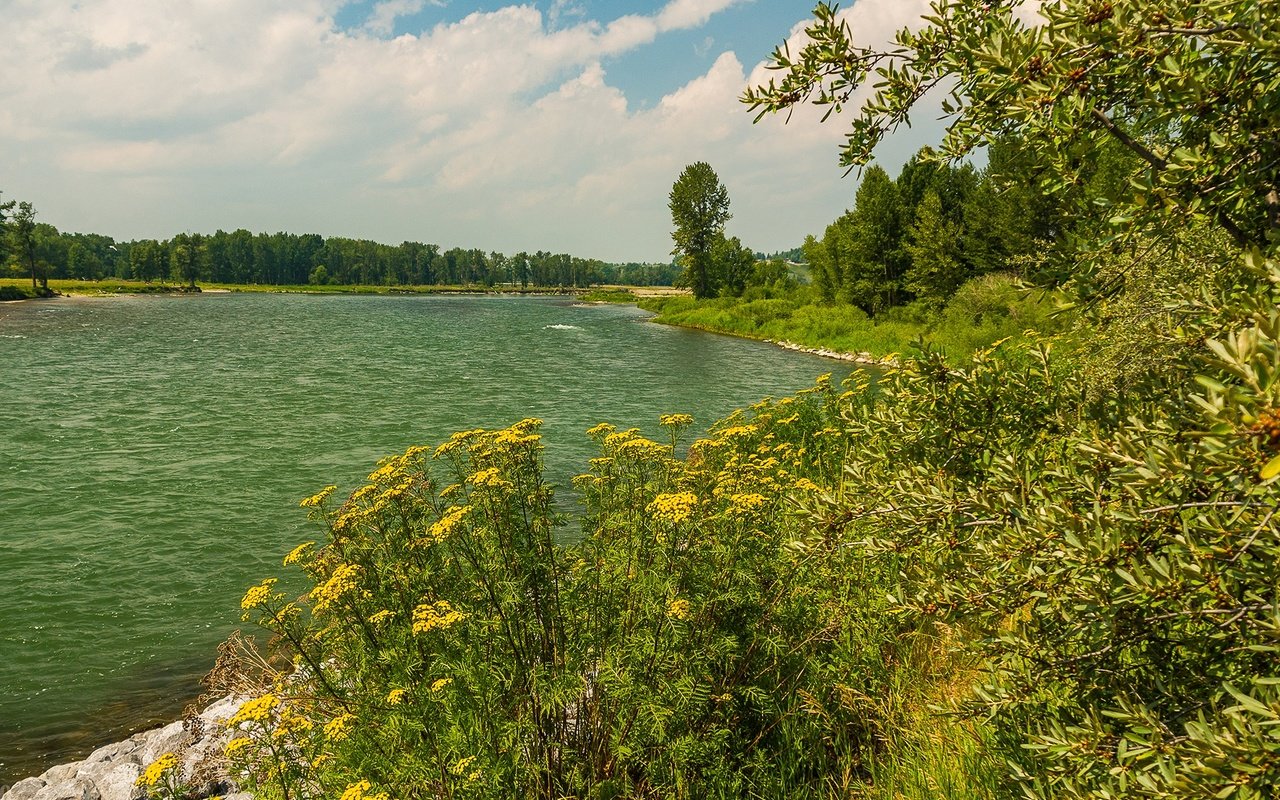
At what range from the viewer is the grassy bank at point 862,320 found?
101 ft

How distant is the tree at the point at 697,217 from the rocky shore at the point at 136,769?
67.5 m

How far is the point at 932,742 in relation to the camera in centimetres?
430

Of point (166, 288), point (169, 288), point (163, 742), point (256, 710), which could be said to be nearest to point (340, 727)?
point (256, 710)

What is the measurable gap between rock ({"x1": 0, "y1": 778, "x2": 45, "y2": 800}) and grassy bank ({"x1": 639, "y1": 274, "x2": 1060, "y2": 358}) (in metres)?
13.6

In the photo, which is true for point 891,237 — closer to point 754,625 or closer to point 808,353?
point 808,353

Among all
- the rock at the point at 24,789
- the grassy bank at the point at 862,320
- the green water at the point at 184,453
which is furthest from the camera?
the grassy bank at the point at 862,320

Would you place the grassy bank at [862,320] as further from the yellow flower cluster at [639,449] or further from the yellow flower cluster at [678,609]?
the yellow flower cluster at [678,609]

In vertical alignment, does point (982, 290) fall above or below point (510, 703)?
above

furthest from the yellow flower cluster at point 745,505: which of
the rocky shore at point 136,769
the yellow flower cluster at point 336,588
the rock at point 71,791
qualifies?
the rock at point 71,791

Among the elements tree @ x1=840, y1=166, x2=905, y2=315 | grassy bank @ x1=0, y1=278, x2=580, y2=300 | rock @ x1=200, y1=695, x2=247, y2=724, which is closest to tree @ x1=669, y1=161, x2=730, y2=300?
tree @ x1=840, y1=166, x2=905, y2=315

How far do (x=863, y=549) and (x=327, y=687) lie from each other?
407 centimetres

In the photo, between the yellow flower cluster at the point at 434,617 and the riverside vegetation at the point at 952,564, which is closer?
the riverside vegetation at the point at 952,564

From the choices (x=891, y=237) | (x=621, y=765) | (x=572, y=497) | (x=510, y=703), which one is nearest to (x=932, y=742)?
(x=621, y=765)

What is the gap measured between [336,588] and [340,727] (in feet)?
3.17
